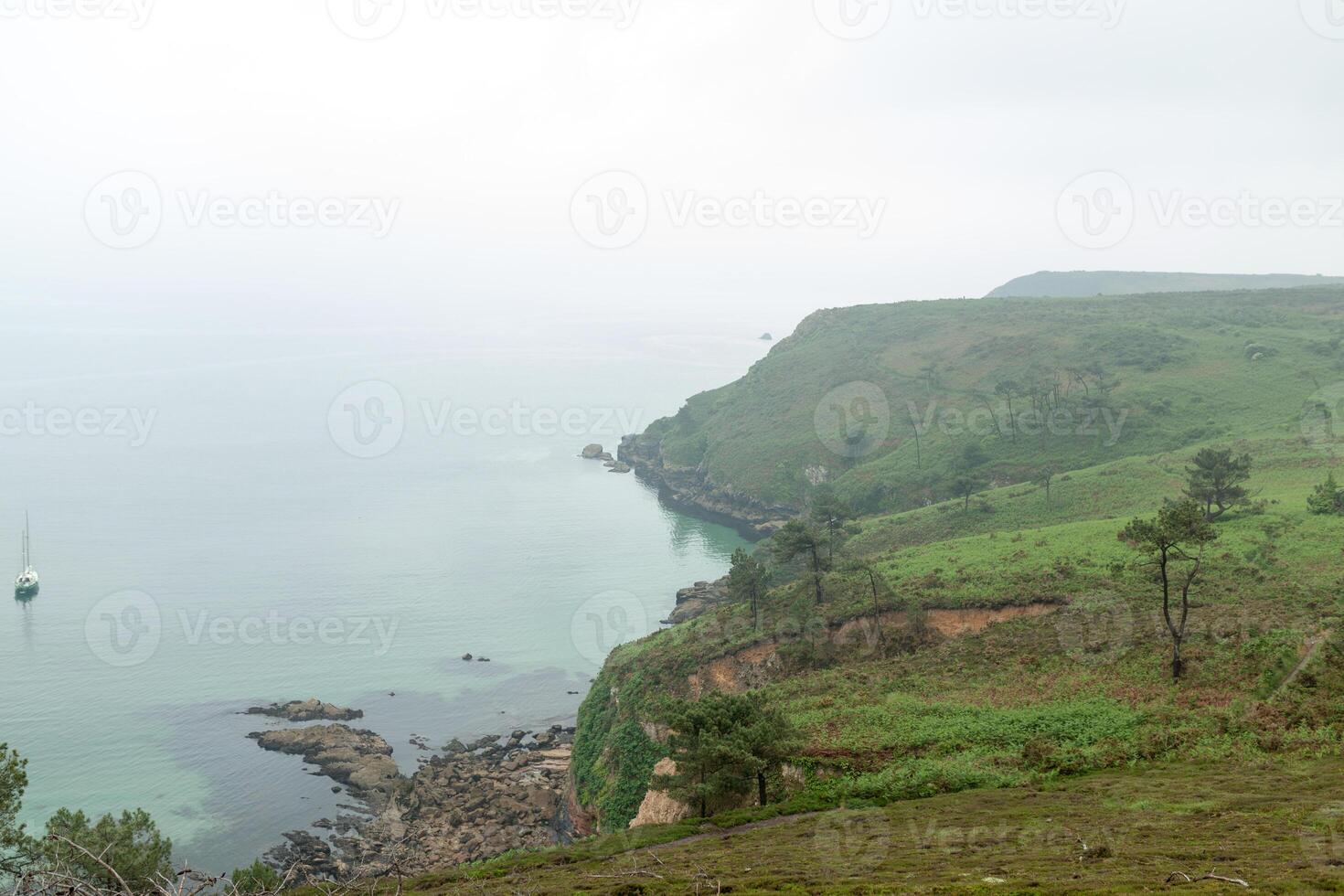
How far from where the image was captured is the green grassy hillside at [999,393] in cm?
8719

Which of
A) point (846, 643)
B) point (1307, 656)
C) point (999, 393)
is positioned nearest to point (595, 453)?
point (999, 393)

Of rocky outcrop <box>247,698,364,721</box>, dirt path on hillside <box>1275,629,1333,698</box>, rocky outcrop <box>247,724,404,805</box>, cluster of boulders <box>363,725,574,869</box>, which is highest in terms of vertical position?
dirt path on hillside <box>1275,629,1333,698</box>

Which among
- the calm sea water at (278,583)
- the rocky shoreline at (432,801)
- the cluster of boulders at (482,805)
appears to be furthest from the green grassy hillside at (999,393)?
the rocky shoreline at (432,801)

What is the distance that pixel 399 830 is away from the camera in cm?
4000

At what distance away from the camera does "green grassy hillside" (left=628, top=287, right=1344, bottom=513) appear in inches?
3433

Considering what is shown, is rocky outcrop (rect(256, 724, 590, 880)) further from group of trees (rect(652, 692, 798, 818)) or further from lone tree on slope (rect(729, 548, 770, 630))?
lone tree on slope (rect(729, 548, 770, 630))

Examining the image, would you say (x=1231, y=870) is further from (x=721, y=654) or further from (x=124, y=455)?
(x=124, y=455)

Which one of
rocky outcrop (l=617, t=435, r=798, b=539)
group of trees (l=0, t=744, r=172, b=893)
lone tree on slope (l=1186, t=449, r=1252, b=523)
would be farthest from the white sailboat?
lone tree on slope (l=1186, t=449, r=1252, b=523)

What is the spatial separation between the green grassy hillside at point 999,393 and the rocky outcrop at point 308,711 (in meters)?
50.8

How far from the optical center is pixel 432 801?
42344mm

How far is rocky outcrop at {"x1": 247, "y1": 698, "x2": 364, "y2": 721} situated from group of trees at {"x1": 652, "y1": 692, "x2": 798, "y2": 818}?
31791mm

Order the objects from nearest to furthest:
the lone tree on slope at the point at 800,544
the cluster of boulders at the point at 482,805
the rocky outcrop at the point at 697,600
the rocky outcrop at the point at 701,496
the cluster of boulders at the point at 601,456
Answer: the cluster of boulders at the point at 482,805 < the lone tree on slope at the point at 800,544 < the rocky outcrop at the point at 697,600 < the rocky outcrop at the point at 701,496 < the cluster of boulders at the point at 601,456

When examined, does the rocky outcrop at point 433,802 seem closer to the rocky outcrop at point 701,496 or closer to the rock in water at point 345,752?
the rock in water at point 345,752

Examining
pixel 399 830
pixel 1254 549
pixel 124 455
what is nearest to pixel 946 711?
pixel 1254 549
